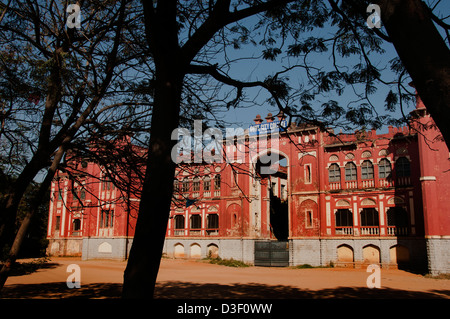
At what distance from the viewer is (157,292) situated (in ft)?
47.3

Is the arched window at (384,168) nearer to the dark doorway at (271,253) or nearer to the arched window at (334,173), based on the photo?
the arched window at (334,173)

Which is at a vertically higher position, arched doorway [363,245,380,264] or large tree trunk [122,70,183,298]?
large tree trunk [122,70,183,298]

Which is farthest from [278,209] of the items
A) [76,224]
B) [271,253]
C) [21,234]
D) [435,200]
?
[21,234]

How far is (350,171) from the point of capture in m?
28.9

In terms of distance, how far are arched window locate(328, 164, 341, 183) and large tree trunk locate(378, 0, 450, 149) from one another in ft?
89.4

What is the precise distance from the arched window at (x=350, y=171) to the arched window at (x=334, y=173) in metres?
0.58

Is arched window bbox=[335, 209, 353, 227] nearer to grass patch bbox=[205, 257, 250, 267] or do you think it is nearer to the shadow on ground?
grass patch bbox=[205, 257, 250, 267]

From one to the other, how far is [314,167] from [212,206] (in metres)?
10.2

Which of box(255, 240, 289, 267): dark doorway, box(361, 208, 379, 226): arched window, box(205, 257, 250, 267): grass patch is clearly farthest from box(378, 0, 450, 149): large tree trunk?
box(205, 257, 250, 267): grass patch

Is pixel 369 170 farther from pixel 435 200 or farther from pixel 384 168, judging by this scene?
pixel 435 200

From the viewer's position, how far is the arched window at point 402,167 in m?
26.5

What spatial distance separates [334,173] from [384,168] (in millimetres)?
3663

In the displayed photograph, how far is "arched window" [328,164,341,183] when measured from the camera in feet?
96.4
